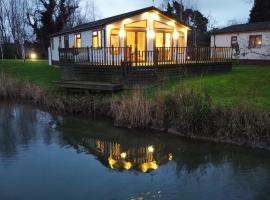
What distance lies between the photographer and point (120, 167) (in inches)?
343

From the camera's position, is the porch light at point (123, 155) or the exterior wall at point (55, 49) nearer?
the porch light at point (123, 155)

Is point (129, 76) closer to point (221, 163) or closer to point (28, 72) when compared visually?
point (221, 163)

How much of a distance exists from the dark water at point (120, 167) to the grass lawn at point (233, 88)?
6.93 ft

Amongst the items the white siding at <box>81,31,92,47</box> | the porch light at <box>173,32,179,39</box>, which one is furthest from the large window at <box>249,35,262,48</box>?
the white siding at <box>81,31,92,47</box>

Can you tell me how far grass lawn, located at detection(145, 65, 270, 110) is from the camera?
1130 centimetres

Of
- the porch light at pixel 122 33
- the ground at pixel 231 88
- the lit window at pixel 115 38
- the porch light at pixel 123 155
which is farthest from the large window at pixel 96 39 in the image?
the porch light at pixel 123 155

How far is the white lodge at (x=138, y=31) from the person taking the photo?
798 inches

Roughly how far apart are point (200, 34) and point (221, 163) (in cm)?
3577

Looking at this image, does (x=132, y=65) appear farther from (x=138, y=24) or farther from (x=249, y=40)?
(x=249, y=40)

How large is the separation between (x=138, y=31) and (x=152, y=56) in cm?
455

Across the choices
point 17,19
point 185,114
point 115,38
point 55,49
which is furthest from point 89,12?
point 185,114

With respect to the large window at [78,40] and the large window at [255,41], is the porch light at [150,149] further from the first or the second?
the large window at [255,41]

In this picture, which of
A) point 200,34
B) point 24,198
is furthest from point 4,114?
point 200,34

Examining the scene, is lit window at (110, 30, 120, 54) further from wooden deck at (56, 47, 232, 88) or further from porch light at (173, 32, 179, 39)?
porch light at (173, 32, 179, 39)
